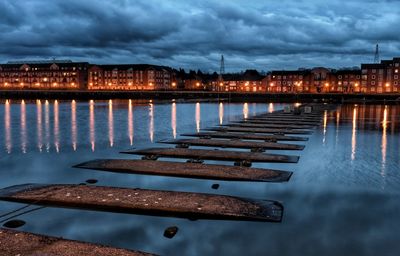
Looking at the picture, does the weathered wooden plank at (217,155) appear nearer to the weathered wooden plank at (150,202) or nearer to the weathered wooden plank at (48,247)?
the weathered wooden plank at (150,202)

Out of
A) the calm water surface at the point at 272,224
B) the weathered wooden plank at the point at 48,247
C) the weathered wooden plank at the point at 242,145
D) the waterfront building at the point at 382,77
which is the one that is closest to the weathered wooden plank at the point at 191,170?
the calm water surface at the point at 272,224

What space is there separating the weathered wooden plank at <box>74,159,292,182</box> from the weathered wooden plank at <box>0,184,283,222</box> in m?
3.07

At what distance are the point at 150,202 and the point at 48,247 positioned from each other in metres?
3.88

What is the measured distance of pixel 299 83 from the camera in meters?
194

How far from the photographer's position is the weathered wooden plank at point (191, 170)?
54.3 feet

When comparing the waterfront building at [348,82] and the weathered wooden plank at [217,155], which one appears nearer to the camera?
the weathered wooden plank at [217,155]

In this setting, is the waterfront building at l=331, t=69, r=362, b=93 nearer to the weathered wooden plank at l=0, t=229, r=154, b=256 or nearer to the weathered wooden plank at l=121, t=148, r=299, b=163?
the weathered wooden plank at l=121, t=148, r=299, b=163

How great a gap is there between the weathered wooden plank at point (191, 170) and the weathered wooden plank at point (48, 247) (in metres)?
7.50

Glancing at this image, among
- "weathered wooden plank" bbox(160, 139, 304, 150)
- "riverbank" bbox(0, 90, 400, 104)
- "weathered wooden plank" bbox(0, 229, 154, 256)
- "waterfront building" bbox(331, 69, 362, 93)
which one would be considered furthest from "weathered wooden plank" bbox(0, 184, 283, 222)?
"waterfront building" bbox(331, 69, 362, 93)

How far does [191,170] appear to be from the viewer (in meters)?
17.6

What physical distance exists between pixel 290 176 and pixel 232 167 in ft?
8.52

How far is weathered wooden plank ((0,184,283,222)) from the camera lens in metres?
11.8

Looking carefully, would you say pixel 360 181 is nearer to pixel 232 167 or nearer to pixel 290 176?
pixel 290 176

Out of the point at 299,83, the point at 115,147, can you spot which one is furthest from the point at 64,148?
the point at 299,83
